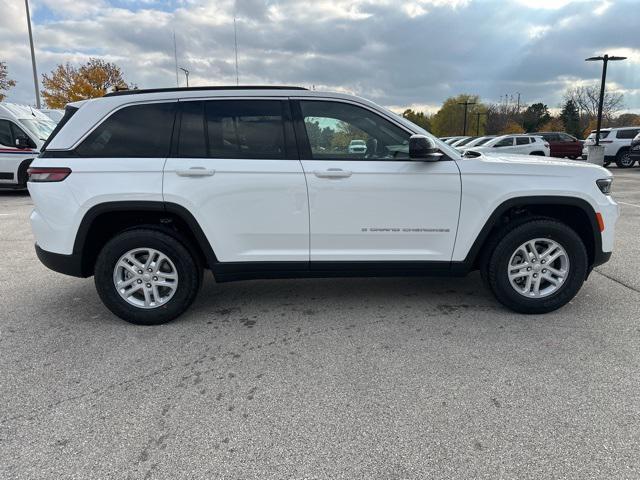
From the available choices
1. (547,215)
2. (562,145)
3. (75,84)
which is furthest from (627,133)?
(75,84)

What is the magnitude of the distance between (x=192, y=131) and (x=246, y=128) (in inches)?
16.9

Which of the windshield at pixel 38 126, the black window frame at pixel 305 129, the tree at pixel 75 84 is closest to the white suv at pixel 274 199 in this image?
the black window frame at pixel 305 129

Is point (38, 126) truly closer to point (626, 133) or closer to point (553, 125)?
point (626, 133)

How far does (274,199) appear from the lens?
3.54m

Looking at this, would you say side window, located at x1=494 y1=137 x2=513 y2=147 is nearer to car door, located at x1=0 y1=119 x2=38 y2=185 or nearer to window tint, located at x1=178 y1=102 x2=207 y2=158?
car door, located at x1=0 y1=119 x2=38 y2=185

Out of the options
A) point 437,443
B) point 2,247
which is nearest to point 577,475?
point 437,443

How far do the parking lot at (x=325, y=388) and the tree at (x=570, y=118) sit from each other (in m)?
71.2

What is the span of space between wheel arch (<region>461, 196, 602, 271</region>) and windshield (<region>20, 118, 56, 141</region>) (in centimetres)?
1284

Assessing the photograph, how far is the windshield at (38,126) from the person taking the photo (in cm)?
1238

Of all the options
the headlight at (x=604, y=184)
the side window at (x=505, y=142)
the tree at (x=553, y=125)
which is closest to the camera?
the headlight at (x=604, y=184)

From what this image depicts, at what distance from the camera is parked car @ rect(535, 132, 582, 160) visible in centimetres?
2503

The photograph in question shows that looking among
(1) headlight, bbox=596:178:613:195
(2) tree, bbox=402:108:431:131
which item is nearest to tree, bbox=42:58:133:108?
(2) tree, bbox=402:108:431:131

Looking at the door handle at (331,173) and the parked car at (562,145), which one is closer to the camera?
the door handle at (331,173)

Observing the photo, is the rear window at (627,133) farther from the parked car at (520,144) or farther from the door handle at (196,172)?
the door handle at (196,172)
